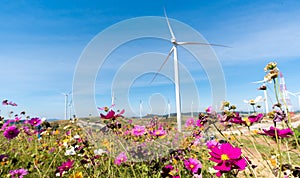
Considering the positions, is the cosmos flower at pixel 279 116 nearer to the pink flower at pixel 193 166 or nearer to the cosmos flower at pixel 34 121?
the pink flower at pixel 193 166

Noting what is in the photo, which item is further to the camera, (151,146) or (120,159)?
(151,146)

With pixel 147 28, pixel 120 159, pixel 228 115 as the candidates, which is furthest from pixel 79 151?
pixel 147 28

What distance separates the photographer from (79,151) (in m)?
1.47

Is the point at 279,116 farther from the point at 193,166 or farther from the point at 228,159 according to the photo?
the point at 193,166

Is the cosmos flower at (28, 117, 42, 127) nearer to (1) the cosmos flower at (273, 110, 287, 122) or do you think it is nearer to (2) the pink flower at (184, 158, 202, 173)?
(2) the pink flower at (184, 158, 202, 173)

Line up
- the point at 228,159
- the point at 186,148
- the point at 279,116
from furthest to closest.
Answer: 1. the point at 186,148
2. the point at 279,116
3. the point at 228,159

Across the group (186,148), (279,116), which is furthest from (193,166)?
(186,148)

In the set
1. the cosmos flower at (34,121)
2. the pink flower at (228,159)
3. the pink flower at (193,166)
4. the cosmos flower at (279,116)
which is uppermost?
the cosmos flower at (279,116)

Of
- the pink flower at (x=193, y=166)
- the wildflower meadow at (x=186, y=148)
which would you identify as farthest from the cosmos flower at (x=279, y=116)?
the pink flower at (x=193, y=166)

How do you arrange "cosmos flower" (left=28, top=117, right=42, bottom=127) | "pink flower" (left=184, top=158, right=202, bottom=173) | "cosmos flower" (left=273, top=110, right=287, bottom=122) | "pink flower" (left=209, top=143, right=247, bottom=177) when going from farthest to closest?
"cosmos flower" (left=28, top=117, right=42, bottom=127)
"pink flower" (left=184, top=158, right=202, bottom=173)
"cosmos flower" (left=273, top=110, right=287, bottom=122)
"pink flower" (left=209, top=143, right=247, bottom=177)

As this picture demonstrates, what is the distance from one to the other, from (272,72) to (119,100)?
453 cm

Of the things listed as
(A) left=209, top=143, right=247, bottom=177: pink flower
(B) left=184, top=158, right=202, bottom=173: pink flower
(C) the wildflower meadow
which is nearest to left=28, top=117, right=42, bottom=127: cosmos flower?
(C) the wildflower meadow

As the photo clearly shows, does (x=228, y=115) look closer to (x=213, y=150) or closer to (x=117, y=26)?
(x=213, y=150)

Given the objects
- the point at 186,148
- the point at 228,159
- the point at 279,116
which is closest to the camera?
the point at 228,159
